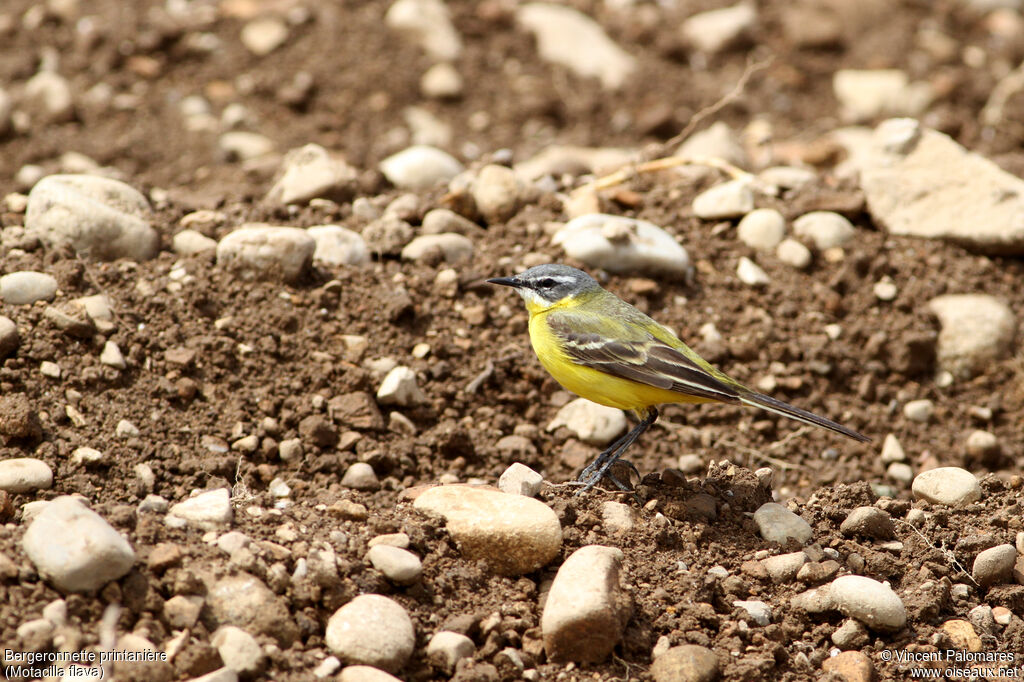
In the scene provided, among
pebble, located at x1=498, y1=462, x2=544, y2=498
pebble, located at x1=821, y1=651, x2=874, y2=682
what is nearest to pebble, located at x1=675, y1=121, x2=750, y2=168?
pebble, located at x1=498, y1=462, x2=544, y2=498

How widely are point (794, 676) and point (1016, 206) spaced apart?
502cm

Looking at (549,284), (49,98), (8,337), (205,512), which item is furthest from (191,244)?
(49,98)

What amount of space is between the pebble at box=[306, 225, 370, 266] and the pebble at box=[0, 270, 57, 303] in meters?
1.72

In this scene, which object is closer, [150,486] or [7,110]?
[150,486]

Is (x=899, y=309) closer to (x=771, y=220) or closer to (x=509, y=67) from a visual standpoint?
(x=771, y=220)

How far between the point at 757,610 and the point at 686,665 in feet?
2.09

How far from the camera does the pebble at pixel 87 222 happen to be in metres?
6.48

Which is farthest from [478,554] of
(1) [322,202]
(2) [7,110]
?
(2) [7,110]

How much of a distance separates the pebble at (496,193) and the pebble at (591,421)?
179cm

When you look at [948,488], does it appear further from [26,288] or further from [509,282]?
[26,288]

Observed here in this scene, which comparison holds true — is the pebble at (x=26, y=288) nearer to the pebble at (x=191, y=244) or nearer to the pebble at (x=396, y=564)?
the pebble at (x=191, y=244)

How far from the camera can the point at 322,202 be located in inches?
301

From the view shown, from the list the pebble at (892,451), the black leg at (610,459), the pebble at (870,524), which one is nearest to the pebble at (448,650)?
the black leg at (610,459)

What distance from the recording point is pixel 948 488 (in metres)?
5.57
